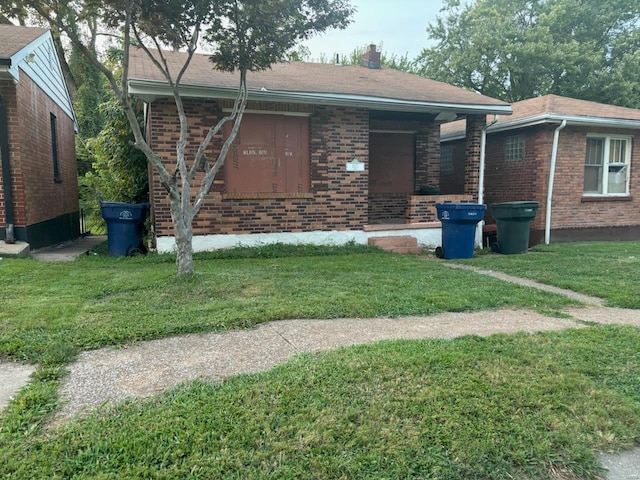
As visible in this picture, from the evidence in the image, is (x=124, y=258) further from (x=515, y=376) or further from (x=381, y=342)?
(x=515, y=376)

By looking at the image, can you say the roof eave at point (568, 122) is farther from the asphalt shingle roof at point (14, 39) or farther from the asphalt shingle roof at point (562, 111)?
the asphalt shingle roof at point (14, 39)

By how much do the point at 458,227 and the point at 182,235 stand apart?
229 inches

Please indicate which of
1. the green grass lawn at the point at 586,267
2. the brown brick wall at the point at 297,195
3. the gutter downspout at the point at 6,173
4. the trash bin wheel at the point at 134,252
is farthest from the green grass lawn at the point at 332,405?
the brown brick wall at the point at 297,195

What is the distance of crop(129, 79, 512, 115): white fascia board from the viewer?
7.98m

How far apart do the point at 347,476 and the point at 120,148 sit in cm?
1076

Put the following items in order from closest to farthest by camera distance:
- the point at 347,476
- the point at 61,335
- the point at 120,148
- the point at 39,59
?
1. the point at 347,476
2. the point at 61,335
3. the point at 39,59
4. the point at 120,148

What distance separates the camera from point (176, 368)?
3.46m

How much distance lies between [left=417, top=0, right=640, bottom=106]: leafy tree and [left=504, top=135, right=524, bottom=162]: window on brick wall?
13.5 metres

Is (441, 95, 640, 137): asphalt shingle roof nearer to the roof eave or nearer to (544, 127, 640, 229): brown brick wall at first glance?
the roof eave

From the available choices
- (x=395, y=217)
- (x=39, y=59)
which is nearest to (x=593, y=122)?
(x=395, y=217)

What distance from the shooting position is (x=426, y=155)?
40.6 feet

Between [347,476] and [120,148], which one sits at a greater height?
[120,148]

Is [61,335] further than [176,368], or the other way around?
[61,335]

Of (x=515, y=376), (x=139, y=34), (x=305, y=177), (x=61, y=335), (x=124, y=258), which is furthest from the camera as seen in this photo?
(x=305, y=177)
